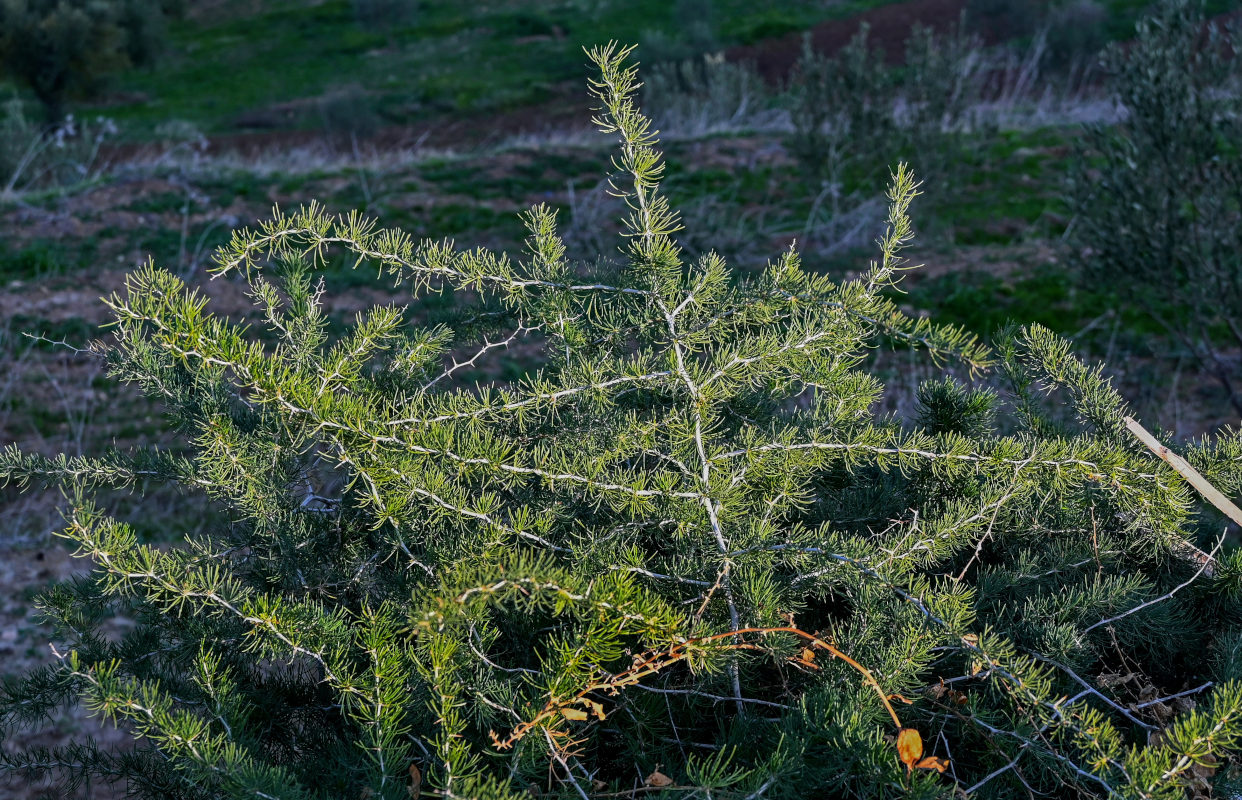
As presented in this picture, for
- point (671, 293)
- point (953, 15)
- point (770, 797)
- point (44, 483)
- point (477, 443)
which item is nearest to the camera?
point (770, 797)

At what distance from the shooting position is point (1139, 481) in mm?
1517

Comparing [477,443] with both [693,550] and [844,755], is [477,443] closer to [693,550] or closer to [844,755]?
[693,550]

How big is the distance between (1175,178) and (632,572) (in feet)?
18.3

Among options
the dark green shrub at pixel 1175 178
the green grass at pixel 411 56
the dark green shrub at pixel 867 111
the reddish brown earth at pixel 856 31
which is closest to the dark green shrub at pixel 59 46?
the green grass at pixel 411 56

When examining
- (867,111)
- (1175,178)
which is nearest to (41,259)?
(867,111)

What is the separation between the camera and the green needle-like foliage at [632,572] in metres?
1.22

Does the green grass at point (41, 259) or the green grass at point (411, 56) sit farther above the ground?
the green grass at point (41, 259)

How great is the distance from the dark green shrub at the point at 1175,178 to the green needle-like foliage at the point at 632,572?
4638mm

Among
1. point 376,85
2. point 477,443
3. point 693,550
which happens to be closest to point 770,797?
point 693,550

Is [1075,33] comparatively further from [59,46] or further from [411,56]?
[59,46]

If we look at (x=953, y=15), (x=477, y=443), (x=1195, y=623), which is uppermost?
(x=477, y=443)

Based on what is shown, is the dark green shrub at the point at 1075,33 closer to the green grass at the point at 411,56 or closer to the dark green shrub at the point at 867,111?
the green grass at the point at 411,56

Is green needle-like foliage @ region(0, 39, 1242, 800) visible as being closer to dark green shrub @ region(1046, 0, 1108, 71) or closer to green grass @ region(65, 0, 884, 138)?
dark green shrub @ region(1046, 0, 1108, 71)

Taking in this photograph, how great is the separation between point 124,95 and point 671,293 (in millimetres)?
33438
